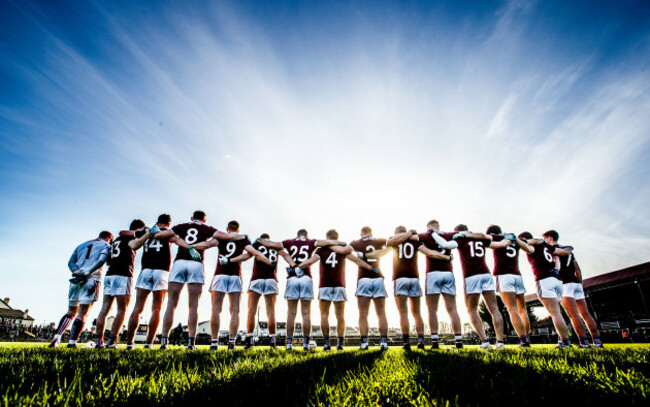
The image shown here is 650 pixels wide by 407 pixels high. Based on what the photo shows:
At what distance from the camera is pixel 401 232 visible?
7066 mm

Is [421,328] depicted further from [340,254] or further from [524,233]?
[524,233]

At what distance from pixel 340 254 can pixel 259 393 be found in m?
5.35

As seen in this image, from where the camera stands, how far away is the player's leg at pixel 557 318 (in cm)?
652

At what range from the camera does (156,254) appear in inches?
248

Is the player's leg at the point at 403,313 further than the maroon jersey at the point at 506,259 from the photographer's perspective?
No

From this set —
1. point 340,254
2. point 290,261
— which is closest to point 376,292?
point 340,254

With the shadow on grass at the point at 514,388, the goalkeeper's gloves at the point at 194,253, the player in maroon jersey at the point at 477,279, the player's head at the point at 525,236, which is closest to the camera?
the shadow on grass at the point at 514,388

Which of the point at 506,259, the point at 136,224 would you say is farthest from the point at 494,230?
the point at 136,224

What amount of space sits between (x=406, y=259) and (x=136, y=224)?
6.41 m

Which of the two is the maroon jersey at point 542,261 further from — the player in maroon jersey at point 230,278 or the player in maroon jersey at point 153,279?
the player in maroon jersey at point 153,279

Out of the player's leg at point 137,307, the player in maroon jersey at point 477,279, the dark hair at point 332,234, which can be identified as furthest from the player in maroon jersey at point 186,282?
the player in maroon jersey at point 477,279

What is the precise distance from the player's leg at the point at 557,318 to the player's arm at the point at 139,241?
9.05 metres

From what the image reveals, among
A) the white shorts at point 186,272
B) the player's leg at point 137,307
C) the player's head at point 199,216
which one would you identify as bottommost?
the player's leg at point 137,307

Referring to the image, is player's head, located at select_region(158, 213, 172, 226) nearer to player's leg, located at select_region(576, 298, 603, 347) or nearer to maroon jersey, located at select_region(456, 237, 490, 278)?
maroon jersey, located at select_region(456, 237, 490, 278)
